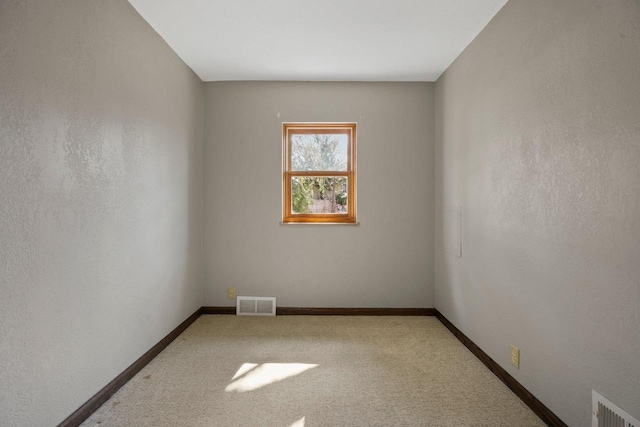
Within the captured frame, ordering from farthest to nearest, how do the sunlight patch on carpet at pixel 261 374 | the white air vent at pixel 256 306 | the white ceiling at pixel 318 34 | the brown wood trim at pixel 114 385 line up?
the white air vent at pixel 256 306
the white ceiling at pixel 318 34
the sunlight patch on carpet at pixel 261 374
the brown wood trim at pixel 114 385

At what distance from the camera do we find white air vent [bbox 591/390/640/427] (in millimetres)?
1620

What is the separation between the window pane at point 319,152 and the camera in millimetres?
4480

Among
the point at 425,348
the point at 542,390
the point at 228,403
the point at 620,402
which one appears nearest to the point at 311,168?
the point at 425,348

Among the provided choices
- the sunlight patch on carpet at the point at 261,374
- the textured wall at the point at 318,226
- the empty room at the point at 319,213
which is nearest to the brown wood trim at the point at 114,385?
the empty room at the point at 319,213

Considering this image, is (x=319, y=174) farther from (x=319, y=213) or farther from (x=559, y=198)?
(x=559, y=198)

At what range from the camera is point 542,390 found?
2240mm

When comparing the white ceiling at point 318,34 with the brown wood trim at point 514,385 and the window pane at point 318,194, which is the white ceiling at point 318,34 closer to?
the window pane at point 318,194

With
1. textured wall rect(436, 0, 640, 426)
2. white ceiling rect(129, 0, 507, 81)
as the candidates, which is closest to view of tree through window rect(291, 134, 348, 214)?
white ceiling rect(129, 0, 507, 81)

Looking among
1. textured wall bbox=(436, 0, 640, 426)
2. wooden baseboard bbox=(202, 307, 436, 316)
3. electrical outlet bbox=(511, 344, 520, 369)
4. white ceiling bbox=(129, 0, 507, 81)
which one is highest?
white ceiling bbox=(129, 0, 507, 81)

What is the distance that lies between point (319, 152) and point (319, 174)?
0.25m

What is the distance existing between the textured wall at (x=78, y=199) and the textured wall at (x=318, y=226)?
955 mm

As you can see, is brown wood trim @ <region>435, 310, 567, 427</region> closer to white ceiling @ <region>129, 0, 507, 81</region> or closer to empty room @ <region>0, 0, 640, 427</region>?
empty room @ <region>0, 0, 640, 427</region>

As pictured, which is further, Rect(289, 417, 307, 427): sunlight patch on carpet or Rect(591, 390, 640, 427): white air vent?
Rect(289, 417, 307, 427): sunlight patch on carpet

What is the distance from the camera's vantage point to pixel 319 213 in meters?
4.49
